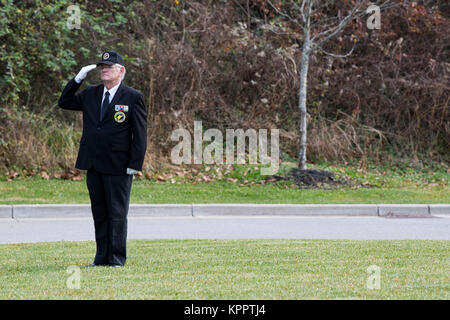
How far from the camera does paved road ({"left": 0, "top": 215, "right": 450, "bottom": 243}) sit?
9461mm

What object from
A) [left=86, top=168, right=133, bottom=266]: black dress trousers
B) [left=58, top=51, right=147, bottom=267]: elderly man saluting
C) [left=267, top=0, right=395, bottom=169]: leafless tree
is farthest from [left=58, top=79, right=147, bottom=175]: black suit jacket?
[left=267, top=0, right=395, bottom=169]: leafless tree

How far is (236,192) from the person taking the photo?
13.8 meters

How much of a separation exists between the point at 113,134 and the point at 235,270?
1613 mm

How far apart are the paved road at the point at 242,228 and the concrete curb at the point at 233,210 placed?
1.01ft

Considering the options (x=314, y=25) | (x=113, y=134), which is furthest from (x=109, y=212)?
(x=314, y=25)

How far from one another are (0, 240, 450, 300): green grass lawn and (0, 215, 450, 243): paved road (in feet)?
3.67

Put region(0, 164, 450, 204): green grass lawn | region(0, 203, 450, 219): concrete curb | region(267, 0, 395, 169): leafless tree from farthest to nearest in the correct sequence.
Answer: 1. region(267, 0, 395, 169): leafless tree
2. region(0, 164, 450, 204): green grass lawn
3. region(0, 203, 450, 219): concrete curb

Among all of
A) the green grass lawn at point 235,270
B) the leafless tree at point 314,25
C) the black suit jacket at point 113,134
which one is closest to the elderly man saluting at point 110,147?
the black suit jacket at point 113,134

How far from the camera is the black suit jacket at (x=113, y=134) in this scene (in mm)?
6234

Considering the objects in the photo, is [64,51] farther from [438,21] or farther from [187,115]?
[438,21]

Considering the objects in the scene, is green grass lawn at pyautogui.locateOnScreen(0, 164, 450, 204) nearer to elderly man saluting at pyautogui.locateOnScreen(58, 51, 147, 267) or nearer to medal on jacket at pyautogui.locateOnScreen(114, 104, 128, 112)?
elderly man saluting at pyautogui.locateOnScreen(58, 51, 147, 267)
